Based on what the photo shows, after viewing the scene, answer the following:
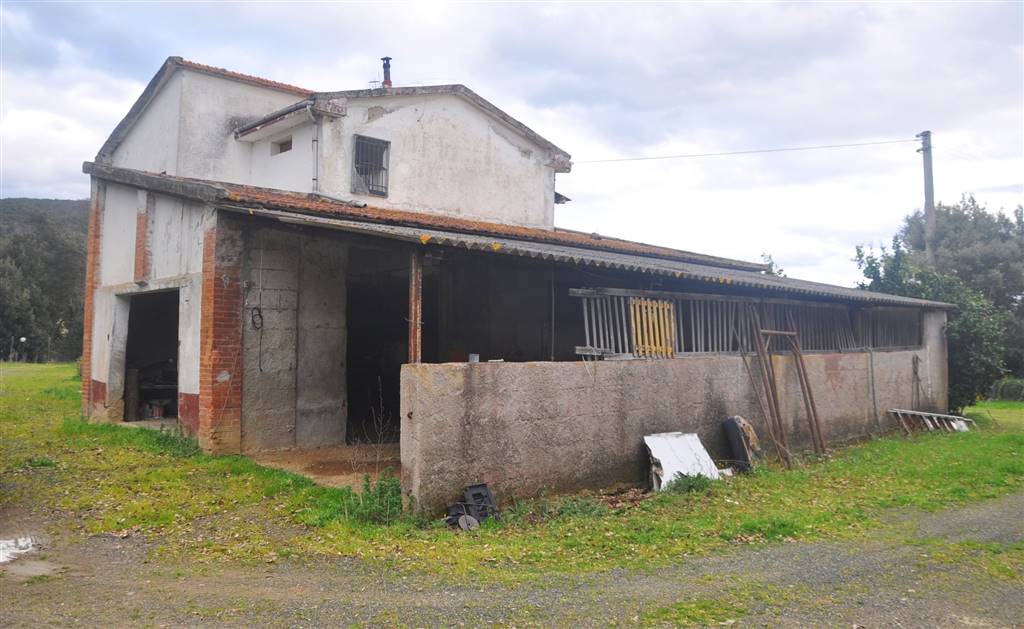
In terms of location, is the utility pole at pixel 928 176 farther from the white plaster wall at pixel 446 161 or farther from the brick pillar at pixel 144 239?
the brick pillar at pixel 144 239

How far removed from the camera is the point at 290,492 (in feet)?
23.7

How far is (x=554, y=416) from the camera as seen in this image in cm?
734

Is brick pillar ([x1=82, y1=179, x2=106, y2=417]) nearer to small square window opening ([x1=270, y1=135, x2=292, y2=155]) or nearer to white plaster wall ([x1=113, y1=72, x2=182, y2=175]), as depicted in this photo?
white plaster wall ([x1=113, y1=72, x2=182, y2=175])

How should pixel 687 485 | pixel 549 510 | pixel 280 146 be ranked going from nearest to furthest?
pixel 549 510
pixel 687 485
pixel 280 146

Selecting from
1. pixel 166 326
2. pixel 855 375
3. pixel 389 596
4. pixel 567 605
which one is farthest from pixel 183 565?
pixel 855 375

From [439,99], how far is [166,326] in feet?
24.8

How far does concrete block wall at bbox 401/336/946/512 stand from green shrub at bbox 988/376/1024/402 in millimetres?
17926

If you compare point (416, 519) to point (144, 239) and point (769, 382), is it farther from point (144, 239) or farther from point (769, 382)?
point (144, 239)

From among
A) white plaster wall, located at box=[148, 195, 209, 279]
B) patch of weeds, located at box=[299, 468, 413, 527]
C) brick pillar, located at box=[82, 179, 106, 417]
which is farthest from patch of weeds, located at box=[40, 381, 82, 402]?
patch of weeds, located at box=[299, 468, 413, 527]

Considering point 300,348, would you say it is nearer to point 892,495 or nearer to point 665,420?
point 665,420

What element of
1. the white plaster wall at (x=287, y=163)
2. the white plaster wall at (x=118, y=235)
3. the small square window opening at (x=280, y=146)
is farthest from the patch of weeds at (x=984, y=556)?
the small square window opening at (x=280, y=146)

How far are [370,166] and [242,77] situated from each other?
4.20 metres

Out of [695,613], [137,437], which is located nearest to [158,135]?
[137,437]

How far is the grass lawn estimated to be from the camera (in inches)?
218
